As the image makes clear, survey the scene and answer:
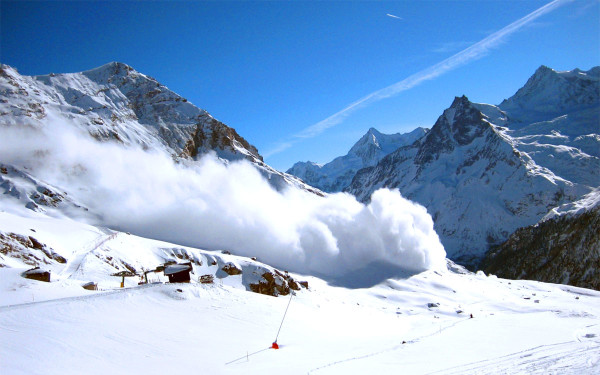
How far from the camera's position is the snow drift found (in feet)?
313

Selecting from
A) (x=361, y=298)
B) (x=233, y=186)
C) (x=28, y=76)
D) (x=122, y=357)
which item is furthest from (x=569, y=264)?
(x=28, y=76)

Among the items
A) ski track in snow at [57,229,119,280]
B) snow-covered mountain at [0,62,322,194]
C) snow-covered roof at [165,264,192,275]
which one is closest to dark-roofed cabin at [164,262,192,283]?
snow-covered roof at [165,264,192,275]

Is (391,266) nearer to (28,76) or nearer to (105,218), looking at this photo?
(105,218)

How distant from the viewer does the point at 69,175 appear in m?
105

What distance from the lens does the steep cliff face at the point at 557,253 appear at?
12375 centimetres

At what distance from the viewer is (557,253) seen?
138m

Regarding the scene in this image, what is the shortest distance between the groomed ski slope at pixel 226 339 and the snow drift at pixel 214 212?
55.9 meters

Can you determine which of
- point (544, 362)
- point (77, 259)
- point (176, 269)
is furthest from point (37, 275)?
point (544, 362)

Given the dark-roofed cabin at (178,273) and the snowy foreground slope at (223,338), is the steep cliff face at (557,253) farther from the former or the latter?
the dark-roofed cabin at (178,273)

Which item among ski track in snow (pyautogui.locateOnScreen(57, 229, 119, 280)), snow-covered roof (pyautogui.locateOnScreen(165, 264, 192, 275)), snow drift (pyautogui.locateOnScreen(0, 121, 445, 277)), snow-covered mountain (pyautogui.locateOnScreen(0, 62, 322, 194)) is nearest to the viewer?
snow-covered roof (pyautogui.locateOnScreen(165, 264, 192, 275))

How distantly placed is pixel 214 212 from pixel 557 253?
382 ft

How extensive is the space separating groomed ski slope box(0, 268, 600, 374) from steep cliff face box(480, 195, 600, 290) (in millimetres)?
107560

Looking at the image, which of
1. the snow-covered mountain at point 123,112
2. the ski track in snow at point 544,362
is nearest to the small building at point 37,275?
the ski track in snow at point 544,362

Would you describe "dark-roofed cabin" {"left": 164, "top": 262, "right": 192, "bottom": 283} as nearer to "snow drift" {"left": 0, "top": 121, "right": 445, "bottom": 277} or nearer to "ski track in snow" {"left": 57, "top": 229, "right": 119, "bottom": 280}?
"ski track in snow" {"left": 57, "top": 229, "right": 119, "bottom": 280}
